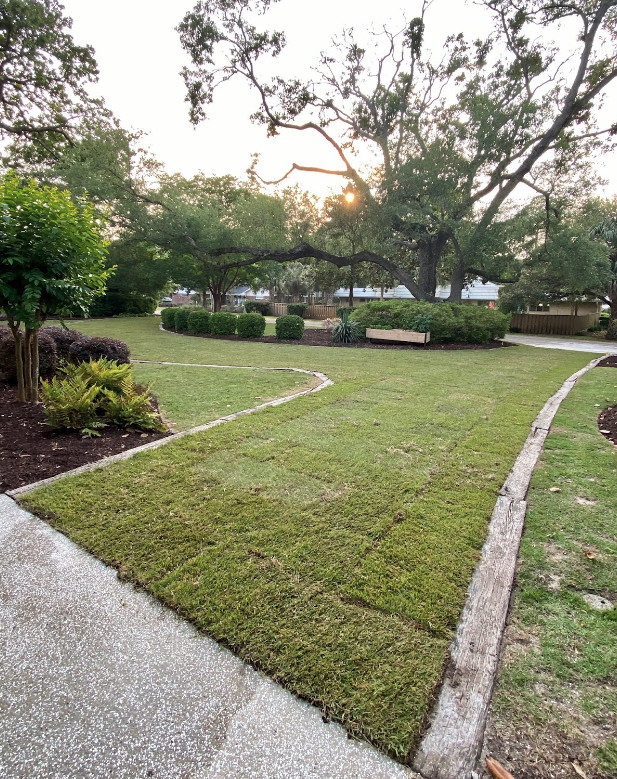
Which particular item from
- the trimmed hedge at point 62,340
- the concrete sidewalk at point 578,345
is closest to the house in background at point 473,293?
the concrete sidewalk at point 578,345

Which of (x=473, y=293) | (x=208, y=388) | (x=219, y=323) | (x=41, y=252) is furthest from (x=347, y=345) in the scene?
(x=473, y=293)

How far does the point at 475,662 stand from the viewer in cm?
142

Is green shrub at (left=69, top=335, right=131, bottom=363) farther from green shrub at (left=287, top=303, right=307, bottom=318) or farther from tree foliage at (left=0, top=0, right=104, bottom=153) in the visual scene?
green shrub at (left=287, top=303, right=307, bottom=318)

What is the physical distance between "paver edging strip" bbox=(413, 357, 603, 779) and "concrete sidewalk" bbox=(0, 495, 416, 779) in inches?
5.2

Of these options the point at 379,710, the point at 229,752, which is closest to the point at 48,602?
the point at 229,752

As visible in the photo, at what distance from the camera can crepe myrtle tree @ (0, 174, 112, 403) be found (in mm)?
3338

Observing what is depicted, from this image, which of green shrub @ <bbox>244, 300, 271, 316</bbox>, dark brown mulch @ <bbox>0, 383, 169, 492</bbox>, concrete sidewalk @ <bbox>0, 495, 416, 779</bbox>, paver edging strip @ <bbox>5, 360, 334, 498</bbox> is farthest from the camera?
green shrub @ <bbox>244, 300, 271, 316</bbox>

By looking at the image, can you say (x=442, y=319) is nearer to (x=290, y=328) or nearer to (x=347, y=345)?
(x=347, y=345)

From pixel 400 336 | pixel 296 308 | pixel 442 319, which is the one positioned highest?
pixel 296 308

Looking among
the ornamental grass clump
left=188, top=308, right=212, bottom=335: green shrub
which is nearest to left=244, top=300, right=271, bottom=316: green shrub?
left=188, top=308, right=212, bottom=335: green shrub

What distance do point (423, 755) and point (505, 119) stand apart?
1433 cm

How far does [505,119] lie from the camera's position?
11.0 m

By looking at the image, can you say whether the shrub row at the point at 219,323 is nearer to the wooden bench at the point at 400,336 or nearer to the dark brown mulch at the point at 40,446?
the wooden bench at the point at 400,336

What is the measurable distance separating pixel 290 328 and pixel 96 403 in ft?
30.9
